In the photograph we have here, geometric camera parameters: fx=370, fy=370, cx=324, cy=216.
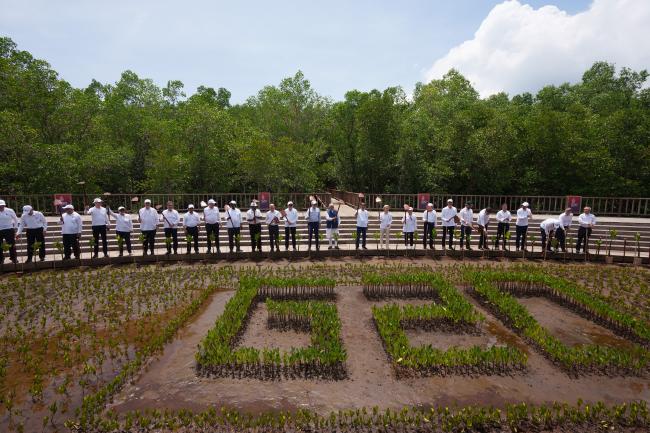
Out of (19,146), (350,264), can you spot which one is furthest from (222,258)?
(19,146)

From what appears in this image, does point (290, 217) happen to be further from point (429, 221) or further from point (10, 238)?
point (10, 238)

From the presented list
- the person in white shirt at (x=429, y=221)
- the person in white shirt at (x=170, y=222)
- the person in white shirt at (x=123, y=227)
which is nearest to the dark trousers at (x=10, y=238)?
the person in white shirt at (x=123, y=227)

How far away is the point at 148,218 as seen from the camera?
13.4 metres

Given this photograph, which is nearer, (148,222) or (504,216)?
(148,222)

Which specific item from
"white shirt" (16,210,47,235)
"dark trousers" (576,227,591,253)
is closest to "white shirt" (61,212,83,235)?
"white shirt" (16,210,47,235)

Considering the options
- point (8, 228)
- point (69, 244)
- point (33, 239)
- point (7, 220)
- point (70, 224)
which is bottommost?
point (69, 244)

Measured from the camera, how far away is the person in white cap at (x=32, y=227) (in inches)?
481

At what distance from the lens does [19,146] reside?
60.0 feet

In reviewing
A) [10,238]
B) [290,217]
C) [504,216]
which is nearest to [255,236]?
[290,217]

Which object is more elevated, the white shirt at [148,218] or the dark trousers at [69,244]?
the white shirt at [148,218]

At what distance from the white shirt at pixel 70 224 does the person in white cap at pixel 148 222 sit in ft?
6.34

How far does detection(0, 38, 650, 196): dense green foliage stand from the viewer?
818 inches

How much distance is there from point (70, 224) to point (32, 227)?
3.99ft

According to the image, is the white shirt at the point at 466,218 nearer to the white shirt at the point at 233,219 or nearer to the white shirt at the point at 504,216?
the white shirt at the point at 504,216
